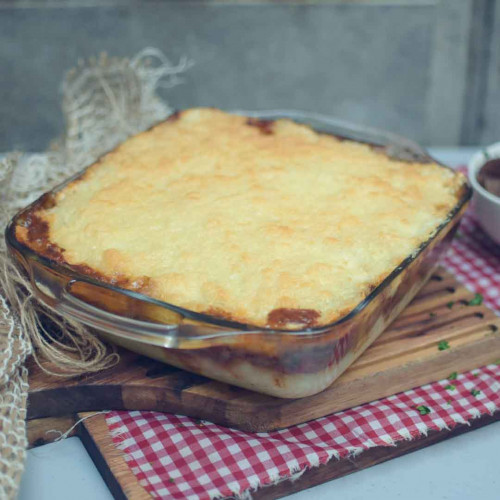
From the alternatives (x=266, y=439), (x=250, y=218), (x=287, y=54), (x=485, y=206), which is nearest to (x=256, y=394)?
(x=266, y=439)

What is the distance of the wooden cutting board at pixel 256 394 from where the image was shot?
43.9 inches

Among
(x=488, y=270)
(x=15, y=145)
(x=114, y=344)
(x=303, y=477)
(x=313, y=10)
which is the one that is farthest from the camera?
(x=15, y=145)

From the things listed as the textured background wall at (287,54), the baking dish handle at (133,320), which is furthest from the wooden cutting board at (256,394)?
the textured background wall at (287,54)

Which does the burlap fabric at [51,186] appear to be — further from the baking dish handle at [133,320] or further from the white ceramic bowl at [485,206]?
the white ceramic bowl at [485,206]

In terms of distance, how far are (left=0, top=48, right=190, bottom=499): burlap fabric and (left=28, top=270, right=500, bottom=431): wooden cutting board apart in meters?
0.04

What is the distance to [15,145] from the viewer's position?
2.43m

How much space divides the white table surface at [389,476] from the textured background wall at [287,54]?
4.78ft

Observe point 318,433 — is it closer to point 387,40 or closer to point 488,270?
point 488,270

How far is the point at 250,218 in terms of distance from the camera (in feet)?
4.04

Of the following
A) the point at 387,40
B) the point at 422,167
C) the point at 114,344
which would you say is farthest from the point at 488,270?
the point at 387,40

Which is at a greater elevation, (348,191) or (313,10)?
(313,10)

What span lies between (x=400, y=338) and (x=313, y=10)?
1358 millimetres

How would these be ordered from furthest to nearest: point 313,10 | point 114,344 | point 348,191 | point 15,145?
point 15,145
point 313,10
point 348,191
point 114,344

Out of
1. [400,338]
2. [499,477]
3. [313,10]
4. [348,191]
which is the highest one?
[313,10]
